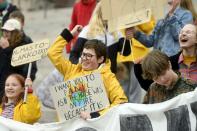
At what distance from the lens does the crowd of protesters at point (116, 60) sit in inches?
227

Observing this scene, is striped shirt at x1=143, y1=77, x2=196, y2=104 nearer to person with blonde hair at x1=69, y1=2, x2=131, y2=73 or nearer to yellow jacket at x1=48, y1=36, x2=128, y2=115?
yellow jacket at x1=48, y1=36, x2=128, y2=115

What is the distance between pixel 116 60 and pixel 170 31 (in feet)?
3.02

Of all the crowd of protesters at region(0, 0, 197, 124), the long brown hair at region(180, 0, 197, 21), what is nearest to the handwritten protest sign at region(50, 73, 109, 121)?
the crowd of protesters at region(0, 0, 197, 124)

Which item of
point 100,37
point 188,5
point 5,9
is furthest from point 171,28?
point 5,9

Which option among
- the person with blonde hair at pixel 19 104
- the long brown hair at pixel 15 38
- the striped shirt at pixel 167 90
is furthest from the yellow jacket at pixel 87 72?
the long brown hair at pixel 15 38

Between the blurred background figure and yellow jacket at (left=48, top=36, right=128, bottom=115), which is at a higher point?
the blurred background figure

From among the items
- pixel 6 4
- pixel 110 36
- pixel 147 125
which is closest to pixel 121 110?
pixel 147 125

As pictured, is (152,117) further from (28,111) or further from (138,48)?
(138,48)

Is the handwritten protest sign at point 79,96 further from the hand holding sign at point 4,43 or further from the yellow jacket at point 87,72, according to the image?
the hand holding sign at point 4,43

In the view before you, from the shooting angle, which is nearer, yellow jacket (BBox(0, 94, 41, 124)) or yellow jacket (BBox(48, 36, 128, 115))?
yellow jacket (BBox(48, 36, 128, 115))

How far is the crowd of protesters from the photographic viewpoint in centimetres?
576

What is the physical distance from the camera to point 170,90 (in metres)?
5.72

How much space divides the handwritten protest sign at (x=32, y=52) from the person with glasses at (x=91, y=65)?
68mm

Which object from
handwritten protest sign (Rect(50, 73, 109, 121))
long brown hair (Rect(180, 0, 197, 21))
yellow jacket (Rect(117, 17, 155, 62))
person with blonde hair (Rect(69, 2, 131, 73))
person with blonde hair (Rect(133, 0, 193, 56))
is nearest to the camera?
handwritten protest sign (Rect(50, 73, 109, 121))
